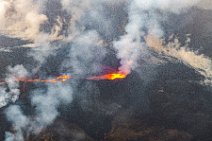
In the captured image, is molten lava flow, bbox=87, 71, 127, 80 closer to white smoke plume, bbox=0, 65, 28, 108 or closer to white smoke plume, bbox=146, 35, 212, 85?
white smoke plume, bbox=146, 35, 212, 85

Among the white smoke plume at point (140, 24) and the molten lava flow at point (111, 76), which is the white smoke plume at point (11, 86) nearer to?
the molten lava flow at point (111, 76)

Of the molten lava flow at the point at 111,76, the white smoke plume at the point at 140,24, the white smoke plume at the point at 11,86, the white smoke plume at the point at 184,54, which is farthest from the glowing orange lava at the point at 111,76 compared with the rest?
the white smoke plume at the point at 11,86

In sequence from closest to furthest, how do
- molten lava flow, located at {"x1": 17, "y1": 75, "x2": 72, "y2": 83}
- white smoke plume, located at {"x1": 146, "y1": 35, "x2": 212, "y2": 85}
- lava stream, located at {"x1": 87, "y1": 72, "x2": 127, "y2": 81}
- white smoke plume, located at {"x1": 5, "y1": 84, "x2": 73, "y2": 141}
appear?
white smoke plume, located at {"x1": 5, "y1": 84, "x2": 73, "y2": 141} → molten lava flow, located at {"x1": 17, "y1": 75, "x2": 72, "y2": 83} → lava stream, located at {"x1": 87, "y1": 72, "x2": 127, "y2": 81} → white smoke plume, located at {"x1": 146, "y1": 35, "x2": 212, "y2": 85}

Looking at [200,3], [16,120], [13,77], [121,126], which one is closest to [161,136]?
[121,126]

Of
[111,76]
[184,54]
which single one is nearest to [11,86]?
[111,76]

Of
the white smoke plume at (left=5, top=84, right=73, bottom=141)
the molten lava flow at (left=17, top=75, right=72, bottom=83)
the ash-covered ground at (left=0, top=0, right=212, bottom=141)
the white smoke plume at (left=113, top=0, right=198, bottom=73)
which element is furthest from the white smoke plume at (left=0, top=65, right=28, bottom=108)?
the white smoke plume at (left=113, top=0, right=198, bottom=73)

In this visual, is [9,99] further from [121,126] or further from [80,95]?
[121,126]

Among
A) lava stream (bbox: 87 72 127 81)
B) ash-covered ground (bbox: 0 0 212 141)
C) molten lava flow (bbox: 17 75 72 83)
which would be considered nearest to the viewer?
ash-covered ground (bbox: 0 0 212 141)

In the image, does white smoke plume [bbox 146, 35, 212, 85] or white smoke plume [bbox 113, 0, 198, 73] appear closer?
white smoke plume [bbox 113, 0, 198, 73]

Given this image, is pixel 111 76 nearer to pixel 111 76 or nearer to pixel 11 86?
pixel 111 76
